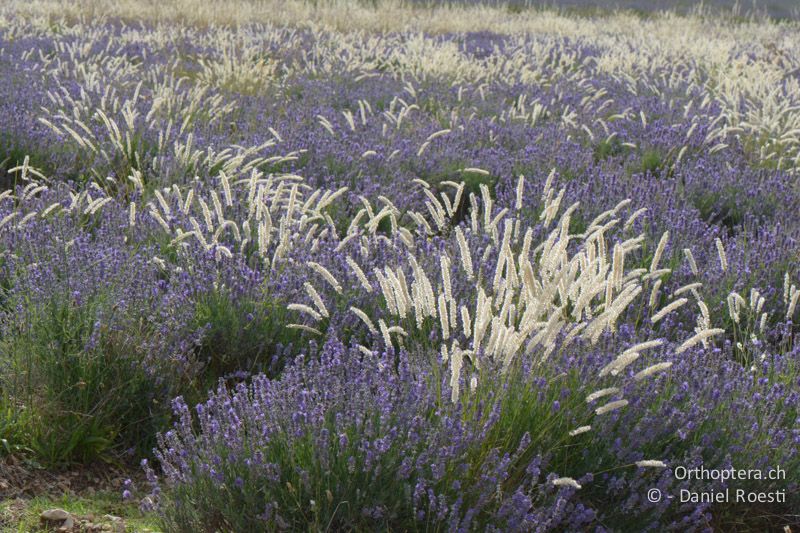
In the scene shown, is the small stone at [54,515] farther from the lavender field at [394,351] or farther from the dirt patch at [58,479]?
the dirt patch at [58,479]

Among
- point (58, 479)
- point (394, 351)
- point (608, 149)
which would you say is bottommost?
point (58, 479)

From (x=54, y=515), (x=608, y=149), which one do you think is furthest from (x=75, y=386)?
(x=608, y=149)

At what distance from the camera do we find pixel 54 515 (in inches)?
88.8

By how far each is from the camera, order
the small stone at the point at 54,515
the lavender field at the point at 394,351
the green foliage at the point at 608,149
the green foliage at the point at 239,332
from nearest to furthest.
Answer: the lavender field at the point at 394,351
the small stone at the point at 54,515
the green foliage at the point at 239,332
the green foliage at the point at 608,149

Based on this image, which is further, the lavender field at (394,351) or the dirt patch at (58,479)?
the dirt patch at (58,479)

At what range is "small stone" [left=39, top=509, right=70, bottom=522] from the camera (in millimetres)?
2254

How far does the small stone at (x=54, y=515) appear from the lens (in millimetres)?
2254

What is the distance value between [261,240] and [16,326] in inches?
35.4

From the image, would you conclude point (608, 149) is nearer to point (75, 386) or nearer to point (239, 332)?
point (239, 332)

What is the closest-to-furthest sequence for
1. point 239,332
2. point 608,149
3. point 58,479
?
point 58,479 < point 239,332 < point 608,149

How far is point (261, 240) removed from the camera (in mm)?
3127

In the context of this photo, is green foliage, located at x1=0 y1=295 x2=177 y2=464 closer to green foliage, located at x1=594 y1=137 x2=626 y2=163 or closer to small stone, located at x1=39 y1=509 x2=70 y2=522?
small stone, located at x1=39 y1=509 x2=70 y2=522

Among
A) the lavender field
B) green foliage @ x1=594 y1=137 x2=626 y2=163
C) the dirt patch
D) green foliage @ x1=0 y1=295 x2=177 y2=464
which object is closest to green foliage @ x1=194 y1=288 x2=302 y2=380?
the lavender field

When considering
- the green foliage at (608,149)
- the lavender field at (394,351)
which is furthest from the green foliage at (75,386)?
the green foliage at (608,149)
